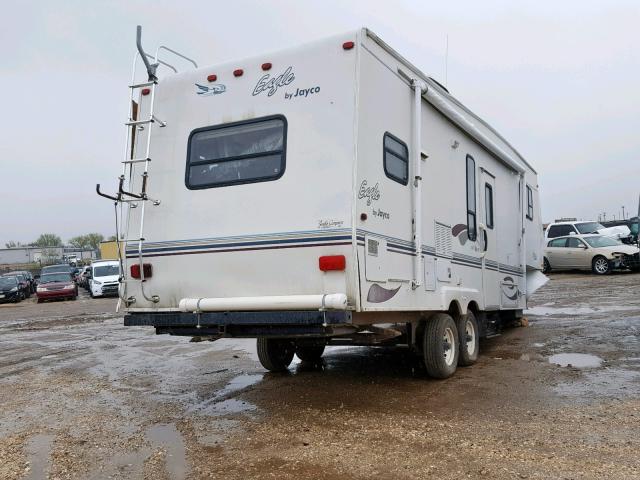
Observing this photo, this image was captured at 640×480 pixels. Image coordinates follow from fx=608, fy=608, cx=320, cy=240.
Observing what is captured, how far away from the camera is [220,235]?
19.3ft

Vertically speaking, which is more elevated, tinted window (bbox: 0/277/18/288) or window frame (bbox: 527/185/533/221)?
window frame (bbox: 527/185/533/221)

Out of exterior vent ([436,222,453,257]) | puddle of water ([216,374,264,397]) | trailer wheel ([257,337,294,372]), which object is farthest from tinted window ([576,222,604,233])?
puddle of water ([216,374,264,397])

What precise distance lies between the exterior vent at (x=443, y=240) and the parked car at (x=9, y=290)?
28.0 meters

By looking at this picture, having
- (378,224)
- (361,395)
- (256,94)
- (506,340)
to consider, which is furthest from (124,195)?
(506,340)

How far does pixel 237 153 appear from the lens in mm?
6016

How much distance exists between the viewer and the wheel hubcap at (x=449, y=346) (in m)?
7.13

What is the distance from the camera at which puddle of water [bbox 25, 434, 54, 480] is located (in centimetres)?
448

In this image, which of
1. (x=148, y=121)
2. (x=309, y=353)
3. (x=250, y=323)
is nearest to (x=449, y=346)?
(x=309, y=353)

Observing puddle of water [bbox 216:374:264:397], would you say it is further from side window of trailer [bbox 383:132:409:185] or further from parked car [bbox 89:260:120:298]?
parked car [bbox 89:260:120:298]

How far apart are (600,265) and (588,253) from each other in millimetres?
564

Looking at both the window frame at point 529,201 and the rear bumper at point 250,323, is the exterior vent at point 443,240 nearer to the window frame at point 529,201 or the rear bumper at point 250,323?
the rear bumper at point 250,323

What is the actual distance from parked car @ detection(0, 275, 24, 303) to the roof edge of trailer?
26857mm

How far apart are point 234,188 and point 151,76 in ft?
5.35

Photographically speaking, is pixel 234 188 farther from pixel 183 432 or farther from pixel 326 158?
pixel 183 432
